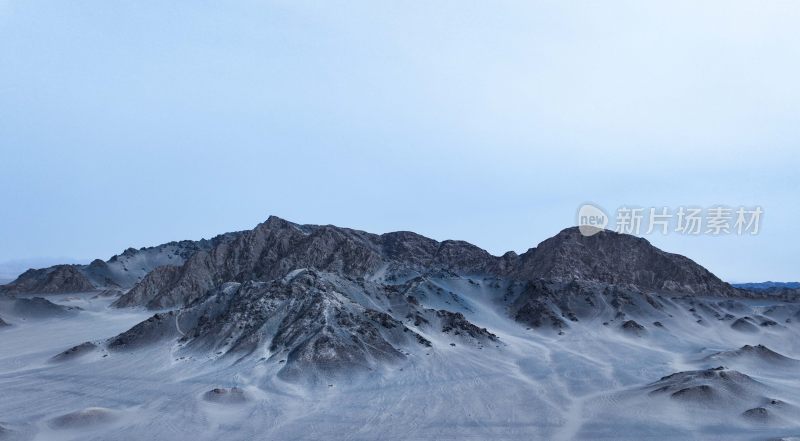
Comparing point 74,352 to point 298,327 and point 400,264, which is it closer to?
point 298,327

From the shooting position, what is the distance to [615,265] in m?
157

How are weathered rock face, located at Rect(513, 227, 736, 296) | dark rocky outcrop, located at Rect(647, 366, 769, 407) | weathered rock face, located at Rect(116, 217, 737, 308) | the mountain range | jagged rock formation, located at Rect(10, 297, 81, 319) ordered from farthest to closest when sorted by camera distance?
weathered rock face, located at Rect(513, 227, 736, 296)
weathered rock face, located at Rect(116, 217, 737, 308)
jagged rock formation, located at Rect(10, 297, 81, 319)
the mountain range
dark rocky outcrop, located at Rect(647, 366, 769, 407)

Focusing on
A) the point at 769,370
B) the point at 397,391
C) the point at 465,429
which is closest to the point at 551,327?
the point at 769,370

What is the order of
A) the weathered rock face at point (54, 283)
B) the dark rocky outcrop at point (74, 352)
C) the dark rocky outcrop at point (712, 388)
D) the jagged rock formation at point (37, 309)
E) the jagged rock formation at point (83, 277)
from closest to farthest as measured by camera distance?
1. the dark rocky outcrop at point (712, 388)
2. the dark rocky outcrop at point (74, 352)
3. the jagged rock formation at point (37, 309)
4. the weathered rock face at point (54, 283)
5. the jagged rock formation at point (83, 277)

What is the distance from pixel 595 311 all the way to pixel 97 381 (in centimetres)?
9351

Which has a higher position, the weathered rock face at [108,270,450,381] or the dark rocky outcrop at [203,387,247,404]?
the weathered rock face at [108,270,450,381]

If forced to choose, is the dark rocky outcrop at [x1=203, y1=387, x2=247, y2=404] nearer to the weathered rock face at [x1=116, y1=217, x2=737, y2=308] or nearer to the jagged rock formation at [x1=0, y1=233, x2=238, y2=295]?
the weathered rock face at [x1=116, y1=217, x2=737, y2=308]

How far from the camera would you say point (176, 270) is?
15500 cm

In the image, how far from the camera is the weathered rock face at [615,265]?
148875 millimetres

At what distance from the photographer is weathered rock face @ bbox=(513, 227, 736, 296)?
488 ft

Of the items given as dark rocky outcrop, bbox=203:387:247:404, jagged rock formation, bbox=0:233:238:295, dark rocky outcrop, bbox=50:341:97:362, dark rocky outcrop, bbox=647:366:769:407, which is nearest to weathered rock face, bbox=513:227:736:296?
dark rocky outcrop, bbox=647:366:769:407

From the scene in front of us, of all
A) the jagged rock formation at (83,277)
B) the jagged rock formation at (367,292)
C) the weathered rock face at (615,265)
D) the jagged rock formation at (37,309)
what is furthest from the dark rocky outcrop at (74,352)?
the weathered rock face at (615,265)

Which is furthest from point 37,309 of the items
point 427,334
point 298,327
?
point 427,334

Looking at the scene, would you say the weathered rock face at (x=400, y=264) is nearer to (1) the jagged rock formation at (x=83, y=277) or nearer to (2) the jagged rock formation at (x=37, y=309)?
(2) the jagged rock formation at (x=37, y=309)
